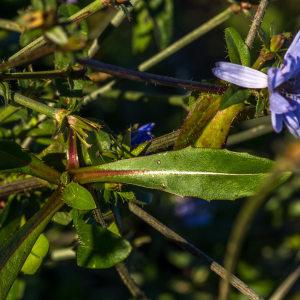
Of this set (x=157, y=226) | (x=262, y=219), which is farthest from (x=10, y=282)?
(x=262, y=219)

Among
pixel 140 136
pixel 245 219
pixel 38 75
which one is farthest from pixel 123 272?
pixel 245 219

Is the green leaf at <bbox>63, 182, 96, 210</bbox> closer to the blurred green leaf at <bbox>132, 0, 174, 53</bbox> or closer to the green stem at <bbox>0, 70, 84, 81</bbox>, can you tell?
the green stem at <bbox>0, 70, 84, 81</bbox>

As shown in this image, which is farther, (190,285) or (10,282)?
(190,285)

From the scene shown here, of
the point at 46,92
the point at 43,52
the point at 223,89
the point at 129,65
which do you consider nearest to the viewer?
the point at 43,52

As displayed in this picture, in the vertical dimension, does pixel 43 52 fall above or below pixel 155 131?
above

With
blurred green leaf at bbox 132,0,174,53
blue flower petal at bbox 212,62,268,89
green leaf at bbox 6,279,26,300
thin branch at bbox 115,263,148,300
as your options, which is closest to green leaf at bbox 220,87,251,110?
blue flower petal at bbox 212,62,268,89

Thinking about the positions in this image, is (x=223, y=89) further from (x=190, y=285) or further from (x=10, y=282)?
(x=190, y=285)

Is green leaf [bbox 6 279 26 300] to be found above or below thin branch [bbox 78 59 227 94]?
below
